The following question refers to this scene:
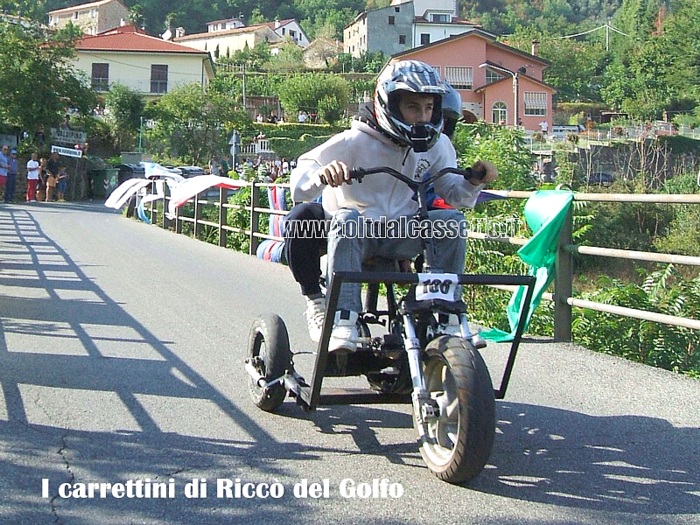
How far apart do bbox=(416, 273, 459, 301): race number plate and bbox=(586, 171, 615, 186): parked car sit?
17.2 meters

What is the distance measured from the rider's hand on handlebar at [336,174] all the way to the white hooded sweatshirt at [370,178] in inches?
11.6

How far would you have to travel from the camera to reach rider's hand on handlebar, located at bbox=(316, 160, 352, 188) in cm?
360

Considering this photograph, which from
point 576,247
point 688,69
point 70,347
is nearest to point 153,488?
point 70,347

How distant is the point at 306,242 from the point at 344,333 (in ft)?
1.89

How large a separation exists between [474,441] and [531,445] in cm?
91

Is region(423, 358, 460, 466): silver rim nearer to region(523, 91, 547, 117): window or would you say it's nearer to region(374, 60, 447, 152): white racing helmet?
region(374, 60, 447, 152): white racing helmet

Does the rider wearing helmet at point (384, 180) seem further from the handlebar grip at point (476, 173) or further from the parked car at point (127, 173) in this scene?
the parked car at point (127, 173)

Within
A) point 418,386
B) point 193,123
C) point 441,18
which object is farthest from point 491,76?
point 418,386

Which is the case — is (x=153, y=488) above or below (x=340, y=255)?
below

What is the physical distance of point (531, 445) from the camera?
391cm

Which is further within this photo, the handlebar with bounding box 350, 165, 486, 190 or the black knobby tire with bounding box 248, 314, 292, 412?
the black knobby tire with bounding box 248, 314, 292, 412

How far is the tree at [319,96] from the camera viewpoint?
7212 centimetres

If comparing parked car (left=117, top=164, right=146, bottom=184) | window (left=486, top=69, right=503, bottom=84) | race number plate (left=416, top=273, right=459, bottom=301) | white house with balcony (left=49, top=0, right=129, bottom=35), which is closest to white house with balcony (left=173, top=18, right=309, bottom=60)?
white house with balcony (left=49, top=0, right=129, bottom=35)

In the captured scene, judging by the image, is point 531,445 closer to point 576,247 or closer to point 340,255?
point 340,255
